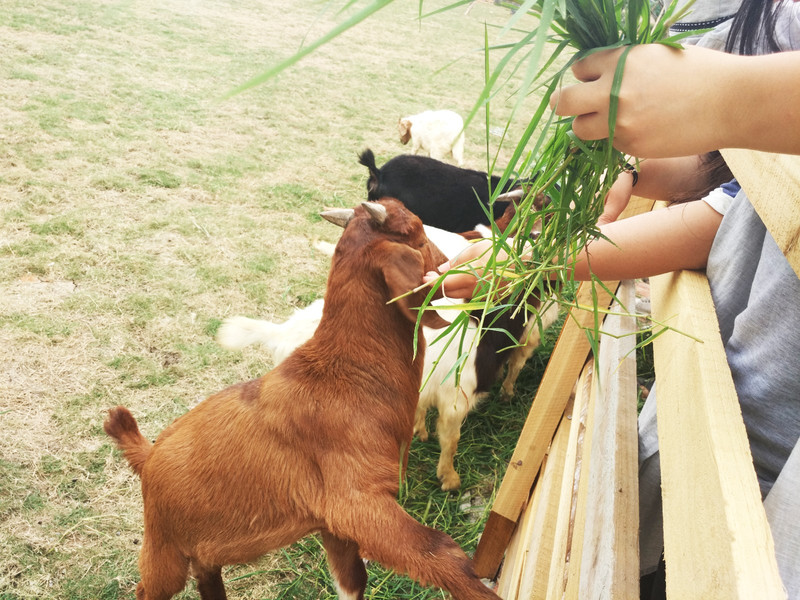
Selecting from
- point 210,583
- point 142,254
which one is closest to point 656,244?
point 210,583

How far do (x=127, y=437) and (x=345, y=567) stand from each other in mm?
901

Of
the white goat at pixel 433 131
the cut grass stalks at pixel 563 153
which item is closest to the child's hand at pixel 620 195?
the cut grass stalks at pixel 563 153

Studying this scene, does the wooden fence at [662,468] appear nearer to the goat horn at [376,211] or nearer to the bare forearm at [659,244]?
the bare forearm at [659,244]

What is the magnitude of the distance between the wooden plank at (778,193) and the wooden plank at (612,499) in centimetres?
32

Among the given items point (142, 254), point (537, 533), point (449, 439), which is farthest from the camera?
point (142, 254)

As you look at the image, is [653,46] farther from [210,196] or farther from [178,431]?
[210,196]

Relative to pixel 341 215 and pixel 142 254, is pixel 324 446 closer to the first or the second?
pixel 341 215

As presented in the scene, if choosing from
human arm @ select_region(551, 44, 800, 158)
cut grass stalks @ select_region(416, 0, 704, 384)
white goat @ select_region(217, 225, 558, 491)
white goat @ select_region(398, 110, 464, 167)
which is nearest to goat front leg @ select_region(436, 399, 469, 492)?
white goat @ select_region(217, 225, 558, 491)

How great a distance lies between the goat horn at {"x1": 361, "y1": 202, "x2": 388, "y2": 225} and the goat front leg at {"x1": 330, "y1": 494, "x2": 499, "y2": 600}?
865 mm

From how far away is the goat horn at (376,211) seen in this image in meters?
1.90

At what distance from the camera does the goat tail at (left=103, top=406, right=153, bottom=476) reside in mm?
2094

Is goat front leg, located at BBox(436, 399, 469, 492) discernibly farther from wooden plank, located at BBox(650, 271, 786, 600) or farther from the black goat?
the black goat

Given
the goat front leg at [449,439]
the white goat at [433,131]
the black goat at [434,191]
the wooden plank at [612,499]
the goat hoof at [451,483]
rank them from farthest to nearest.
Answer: the white goat at [433,131] → the black goat at [434,191] → the goat hoof at [451,483] → the goat front leg at [449,439] → the wooden plank at [612,499]

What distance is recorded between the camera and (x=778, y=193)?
813mm
